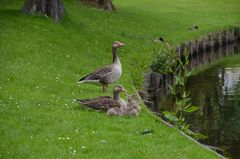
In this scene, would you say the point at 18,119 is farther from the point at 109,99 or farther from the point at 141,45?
the point at 141,45

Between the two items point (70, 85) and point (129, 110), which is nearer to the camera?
point (129, 110)

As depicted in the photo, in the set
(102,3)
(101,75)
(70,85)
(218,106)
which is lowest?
(218,106)

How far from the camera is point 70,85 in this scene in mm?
22250

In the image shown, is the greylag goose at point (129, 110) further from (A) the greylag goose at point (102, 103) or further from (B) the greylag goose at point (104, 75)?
(B) the greylag goose at point (104, 75)

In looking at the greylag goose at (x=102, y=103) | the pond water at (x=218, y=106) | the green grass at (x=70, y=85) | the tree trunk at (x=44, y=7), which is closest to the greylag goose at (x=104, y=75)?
the green grass at (x=70, y=85)

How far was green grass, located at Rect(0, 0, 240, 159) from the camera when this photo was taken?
1528 cm

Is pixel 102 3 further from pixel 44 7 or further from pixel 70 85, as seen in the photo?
pixel 70 85

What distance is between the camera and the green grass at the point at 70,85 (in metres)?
15.3

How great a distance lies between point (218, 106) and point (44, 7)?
12145 mm

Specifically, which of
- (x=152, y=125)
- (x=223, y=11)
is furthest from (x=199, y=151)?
(x=223, y=11)

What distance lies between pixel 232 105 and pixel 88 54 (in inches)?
298

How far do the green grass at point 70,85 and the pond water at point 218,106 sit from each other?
3.12 metres

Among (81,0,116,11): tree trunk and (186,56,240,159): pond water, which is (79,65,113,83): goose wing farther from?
(81,0,116,11): tree trunk

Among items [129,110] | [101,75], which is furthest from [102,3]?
[129,110]
